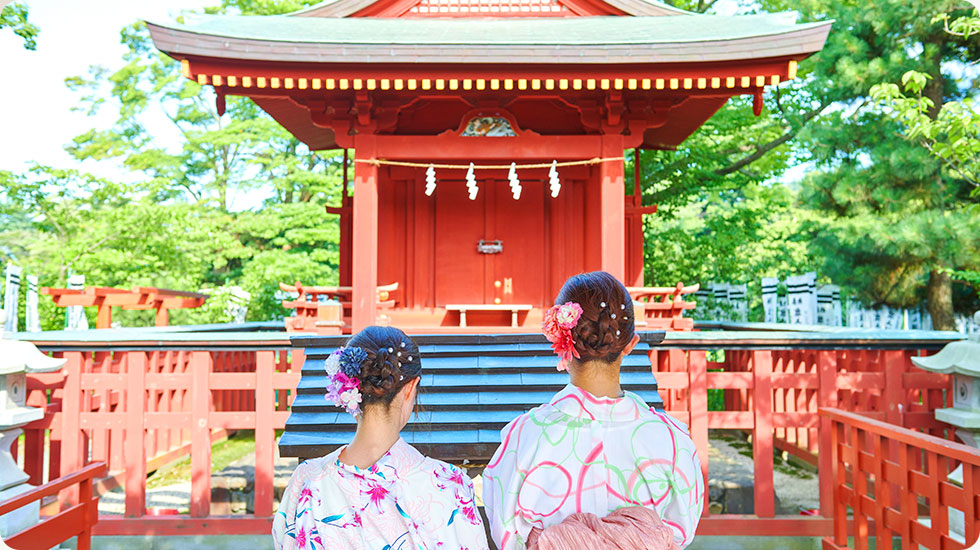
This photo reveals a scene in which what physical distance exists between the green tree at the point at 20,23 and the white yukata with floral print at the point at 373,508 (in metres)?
7.97

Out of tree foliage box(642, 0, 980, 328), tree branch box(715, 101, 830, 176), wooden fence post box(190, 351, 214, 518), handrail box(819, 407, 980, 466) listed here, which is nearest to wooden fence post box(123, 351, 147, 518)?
wooden fence post box(190, 351, 214, 518)

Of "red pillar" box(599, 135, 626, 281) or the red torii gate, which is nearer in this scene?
"red pillar" box(599, 135, 626, 281)

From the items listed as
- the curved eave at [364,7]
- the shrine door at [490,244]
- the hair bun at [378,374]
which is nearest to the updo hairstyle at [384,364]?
the hair bun at [378,374]

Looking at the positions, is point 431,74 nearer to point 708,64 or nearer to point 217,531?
point 708,64

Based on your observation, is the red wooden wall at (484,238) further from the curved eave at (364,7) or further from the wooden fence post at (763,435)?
the wooden fence post at (763,435)

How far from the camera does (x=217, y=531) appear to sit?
5711 mm

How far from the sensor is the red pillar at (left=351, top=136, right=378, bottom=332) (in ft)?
24.5

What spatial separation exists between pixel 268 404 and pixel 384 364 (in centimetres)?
409

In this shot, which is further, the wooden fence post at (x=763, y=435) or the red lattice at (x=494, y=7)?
the red lattice at (x=494, y=7)

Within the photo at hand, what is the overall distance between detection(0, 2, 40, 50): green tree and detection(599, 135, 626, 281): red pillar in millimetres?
6926

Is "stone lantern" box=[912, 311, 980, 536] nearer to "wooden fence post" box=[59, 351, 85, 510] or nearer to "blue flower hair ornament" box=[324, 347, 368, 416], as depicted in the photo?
"blue flower hair ornament" box=[324, 347, 368, 416]

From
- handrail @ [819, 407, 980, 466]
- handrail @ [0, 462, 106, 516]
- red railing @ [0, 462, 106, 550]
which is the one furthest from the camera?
handrail @ [819, 407, 980, 466]

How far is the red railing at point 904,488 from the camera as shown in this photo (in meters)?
3.78

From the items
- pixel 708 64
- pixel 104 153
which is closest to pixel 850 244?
pixel 708 64
